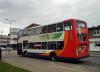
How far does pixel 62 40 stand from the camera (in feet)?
70.4

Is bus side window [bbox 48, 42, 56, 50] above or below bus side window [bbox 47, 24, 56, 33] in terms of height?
below

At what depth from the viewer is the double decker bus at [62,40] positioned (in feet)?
65.7

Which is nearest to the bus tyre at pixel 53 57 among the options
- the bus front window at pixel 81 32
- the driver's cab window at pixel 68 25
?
the driver's cab window at pixel 68 25

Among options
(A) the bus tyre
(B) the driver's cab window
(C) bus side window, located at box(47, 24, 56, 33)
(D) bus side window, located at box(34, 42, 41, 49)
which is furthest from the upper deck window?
(D) bus side window, located at box(34, 42, 41, 49)

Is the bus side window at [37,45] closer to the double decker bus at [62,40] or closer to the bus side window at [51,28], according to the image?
the double decker bus at [62,40]

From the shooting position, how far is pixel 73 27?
20062mm

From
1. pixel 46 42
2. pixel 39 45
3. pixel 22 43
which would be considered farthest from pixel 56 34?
pixel 22 43

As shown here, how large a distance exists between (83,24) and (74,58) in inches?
153

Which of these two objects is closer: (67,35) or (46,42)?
(67,35)

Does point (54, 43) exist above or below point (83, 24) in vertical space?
below

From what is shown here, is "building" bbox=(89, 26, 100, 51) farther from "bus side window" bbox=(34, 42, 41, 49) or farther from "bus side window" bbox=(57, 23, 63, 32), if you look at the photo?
"bus side window" bbox=(57, 23, 63, 32)

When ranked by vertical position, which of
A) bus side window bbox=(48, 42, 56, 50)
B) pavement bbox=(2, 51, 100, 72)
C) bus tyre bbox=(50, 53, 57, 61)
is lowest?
pavement bbox=(2, 51, 100, 72)

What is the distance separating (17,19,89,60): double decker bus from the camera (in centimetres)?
2002

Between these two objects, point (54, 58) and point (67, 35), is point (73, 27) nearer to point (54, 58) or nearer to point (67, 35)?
point (67, 35)
